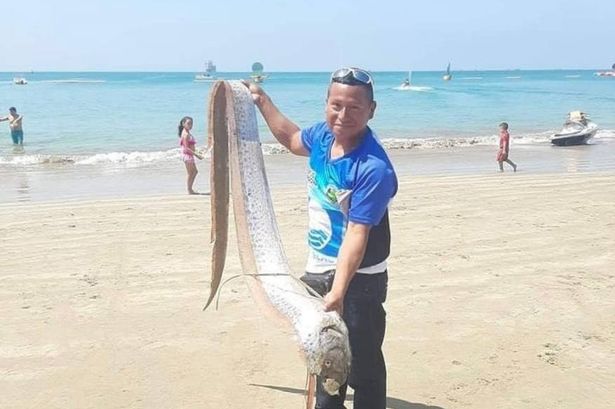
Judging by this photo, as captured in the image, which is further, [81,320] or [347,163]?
[81,320]

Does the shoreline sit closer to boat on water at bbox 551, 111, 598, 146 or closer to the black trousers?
boat on water at bbox 551, 111, 598, 146

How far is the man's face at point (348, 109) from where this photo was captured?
2975 millimetres

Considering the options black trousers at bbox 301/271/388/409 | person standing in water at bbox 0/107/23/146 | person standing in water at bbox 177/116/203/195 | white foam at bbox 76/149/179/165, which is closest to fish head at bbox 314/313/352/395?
black trousers at bbox 301/271/388/409

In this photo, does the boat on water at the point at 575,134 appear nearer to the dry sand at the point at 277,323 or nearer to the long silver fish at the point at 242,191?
the dry sand at the point at 277,323

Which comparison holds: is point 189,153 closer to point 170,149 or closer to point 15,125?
point 170,149

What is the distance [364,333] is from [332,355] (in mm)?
555

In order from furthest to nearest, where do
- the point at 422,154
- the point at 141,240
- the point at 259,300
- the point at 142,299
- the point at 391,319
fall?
1. the point at 422,154
2. the point at 141,240
3. the point at 142,299
4. the point at 391,319
5. the point at 259,300

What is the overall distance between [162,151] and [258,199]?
20362 mm

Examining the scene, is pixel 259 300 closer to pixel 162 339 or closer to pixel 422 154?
pixel 162 339

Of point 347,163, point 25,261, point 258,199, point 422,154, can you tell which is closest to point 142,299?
point 25,261

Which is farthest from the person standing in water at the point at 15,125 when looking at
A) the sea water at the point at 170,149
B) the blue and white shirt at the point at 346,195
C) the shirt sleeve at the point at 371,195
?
the shirt sleeve at the point at 371,195

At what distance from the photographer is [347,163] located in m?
3.05

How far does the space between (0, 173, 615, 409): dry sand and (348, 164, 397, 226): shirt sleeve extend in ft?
4.16

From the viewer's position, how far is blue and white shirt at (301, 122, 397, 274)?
2932mm
